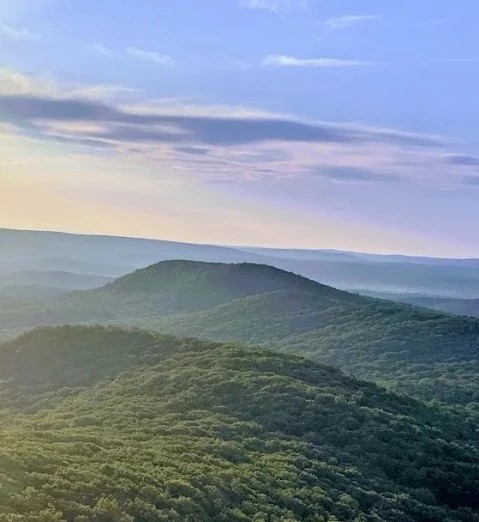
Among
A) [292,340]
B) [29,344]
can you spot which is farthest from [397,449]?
[292,340]

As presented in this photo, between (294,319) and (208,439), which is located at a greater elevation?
(208,439)

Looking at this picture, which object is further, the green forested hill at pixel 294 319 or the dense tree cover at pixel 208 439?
the green forested hill at pixel 294 319

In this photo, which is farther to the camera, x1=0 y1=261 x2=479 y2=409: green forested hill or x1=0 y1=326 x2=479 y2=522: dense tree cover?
x1=0 y1=261 x2=479 y2=409: green forested hill

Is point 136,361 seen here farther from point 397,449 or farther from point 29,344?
point 397,449

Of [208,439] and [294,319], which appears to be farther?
[294,319]
